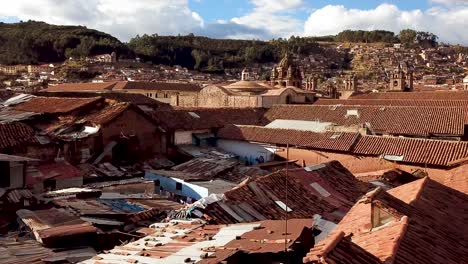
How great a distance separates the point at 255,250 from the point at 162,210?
566 cm

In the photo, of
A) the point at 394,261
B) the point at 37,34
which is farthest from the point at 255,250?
the point at 37,34

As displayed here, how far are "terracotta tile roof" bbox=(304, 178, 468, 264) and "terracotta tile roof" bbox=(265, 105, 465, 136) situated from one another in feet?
51.8

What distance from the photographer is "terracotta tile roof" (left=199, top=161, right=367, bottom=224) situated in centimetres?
1135

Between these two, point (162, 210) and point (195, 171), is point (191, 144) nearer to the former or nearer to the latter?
point (195, 171)

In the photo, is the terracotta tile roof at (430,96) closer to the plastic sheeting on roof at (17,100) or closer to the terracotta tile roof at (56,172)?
the plastic sheeting on roof at (17,100)

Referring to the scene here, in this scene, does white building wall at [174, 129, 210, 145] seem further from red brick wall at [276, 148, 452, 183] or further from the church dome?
the church dome

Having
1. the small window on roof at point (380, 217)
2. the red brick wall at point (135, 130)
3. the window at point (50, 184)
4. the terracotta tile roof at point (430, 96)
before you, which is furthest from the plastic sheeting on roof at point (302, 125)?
the small window on roof at point (380, 217)

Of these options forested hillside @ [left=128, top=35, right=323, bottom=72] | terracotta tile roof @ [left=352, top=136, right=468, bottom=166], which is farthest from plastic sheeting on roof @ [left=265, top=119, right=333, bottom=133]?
forested hillside @ [left=128, top=35, right=323, bottom=72]

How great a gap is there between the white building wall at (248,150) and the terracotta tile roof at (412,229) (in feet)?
48.1

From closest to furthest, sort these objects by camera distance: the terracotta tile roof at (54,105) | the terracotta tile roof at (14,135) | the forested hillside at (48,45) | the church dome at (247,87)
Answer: the terracotta tile roof at (14,135) < the terracotta tile roof at (54,105) < the church dome at (247,87) < the forested hillside at (48,45)

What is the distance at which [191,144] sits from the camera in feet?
89.2

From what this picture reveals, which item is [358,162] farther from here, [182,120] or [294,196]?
[182,120]

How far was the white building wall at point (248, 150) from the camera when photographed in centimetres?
2580

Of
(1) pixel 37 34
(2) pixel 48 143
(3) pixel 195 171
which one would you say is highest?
(1) pixel 37 34
